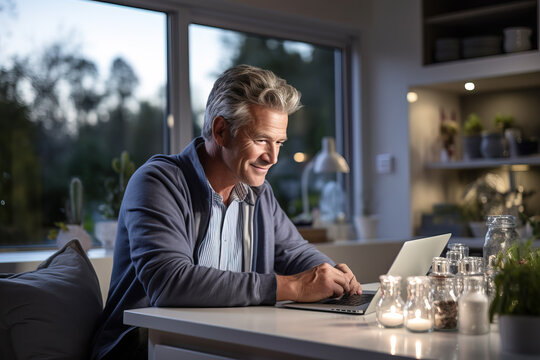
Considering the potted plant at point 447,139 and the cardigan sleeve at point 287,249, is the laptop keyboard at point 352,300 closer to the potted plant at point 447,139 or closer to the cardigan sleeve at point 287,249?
the cardigan sleeve at point 287,249

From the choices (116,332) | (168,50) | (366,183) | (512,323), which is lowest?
(116,332)

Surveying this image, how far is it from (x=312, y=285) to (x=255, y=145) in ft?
1.74

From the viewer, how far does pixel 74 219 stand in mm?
2953

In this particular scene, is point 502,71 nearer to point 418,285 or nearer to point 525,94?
point 525,94

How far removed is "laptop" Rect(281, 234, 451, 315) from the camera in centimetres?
146

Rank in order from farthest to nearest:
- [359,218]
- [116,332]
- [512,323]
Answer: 1. [359,218]
2. [116,332]
3. [512,323]

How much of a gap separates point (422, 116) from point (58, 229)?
2.24m

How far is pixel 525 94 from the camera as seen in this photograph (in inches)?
163

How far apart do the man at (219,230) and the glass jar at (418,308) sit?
0.42 m

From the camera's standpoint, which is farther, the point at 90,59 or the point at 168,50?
the point at 168,50

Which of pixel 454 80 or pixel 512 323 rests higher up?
pixel 454 80

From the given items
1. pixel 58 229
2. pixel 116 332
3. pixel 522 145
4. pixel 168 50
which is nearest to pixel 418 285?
pixel 116 332

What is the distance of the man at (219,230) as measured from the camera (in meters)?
1.68

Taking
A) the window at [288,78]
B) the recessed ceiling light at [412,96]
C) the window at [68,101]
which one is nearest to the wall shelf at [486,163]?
the recessed ceiling light at [412,96]
